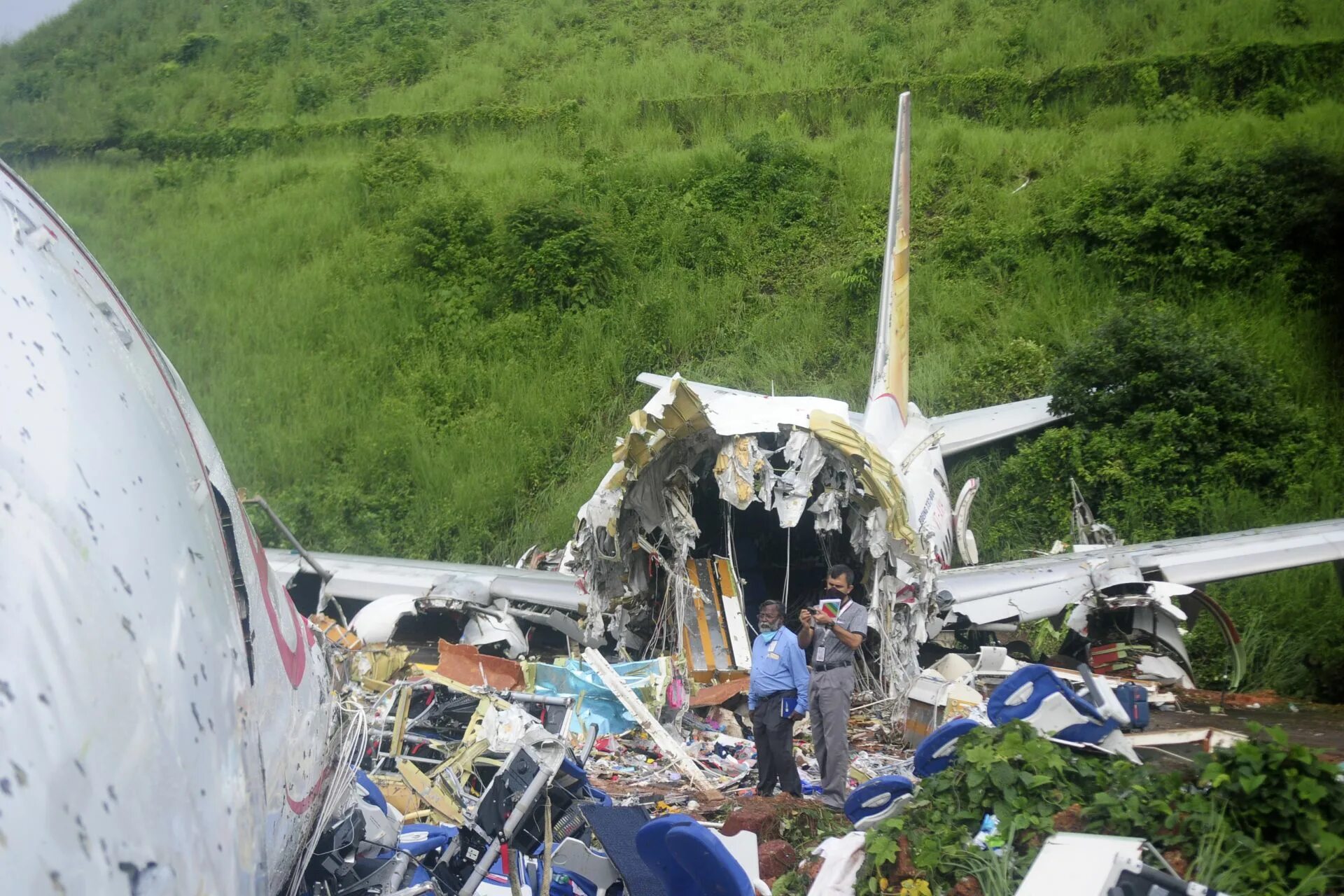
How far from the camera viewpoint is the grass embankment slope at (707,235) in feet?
50.7

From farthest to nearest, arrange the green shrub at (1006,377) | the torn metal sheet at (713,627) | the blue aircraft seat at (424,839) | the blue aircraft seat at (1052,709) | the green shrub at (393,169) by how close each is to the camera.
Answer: the green shrub at (393,169)
the green shrub at (1006,377)
the torn metal sheet at (713,627)
the blue aircraft seat at (1052,709)
the blue aircraft seat at (424,839)

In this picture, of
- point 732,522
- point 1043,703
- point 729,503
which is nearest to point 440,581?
point 732,522

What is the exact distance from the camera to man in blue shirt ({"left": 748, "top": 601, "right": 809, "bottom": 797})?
7715 millimetres

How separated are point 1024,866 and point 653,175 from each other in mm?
23232

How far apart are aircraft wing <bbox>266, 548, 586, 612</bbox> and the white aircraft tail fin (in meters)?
4.05

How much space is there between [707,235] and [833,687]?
17597 mm

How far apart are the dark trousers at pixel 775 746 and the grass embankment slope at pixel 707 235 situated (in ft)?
20.0

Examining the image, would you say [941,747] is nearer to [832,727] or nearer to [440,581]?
[832,727]

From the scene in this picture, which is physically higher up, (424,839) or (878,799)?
(424,839)

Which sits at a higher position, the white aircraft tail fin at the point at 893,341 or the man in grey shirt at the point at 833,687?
the white aircraft tail fin at the point at 893,341

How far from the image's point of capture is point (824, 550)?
10922mm

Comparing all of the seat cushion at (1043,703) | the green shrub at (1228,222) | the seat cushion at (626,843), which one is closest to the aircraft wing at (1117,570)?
the seat cushion at (1043,703)

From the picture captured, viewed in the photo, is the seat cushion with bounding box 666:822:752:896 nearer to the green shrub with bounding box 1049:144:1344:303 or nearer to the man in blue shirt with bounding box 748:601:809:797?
the man in blue shirt with bounding box 748:601:809:797

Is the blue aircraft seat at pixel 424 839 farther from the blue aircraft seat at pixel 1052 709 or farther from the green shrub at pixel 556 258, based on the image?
the green shrub at pixel 556 258
